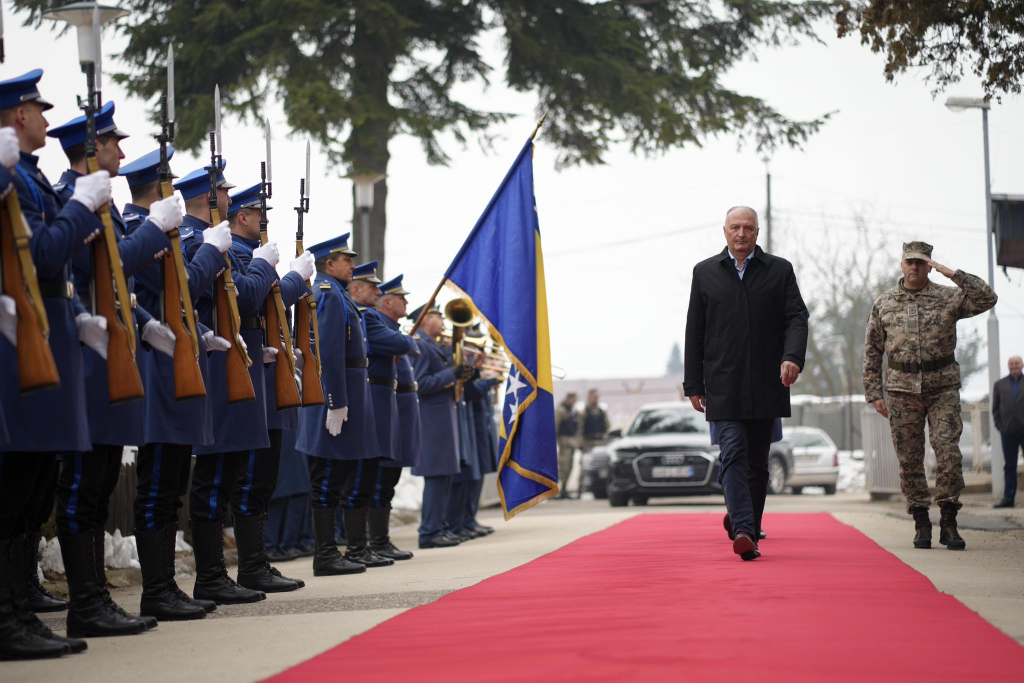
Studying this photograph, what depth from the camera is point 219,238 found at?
645 cm

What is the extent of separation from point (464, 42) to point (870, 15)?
13.5m

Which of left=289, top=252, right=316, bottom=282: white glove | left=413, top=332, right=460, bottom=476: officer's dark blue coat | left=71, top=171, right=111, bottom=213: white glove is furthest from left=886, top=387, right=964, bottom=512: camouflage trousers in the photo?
left=71, top=171, right=111, bottom=213: white glove

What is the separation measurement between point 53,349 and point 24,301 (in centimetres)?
40

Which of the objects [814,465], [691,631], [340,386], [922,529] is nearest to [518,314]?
[340,386]

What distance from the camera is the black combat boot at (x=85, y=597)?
18.3ft

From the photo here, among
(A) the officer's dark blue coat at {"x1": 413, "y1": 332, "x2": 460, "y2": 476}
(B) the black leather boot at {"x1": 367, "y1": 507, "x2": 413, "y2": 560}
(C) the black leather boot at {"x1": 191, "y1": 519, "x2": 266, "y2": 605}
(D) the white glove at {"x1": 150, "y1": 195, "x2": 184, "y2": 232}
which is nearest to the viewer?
(D) the white glove at {"x1": 150, "y1": 195, "x2": 184, "y2": 232}

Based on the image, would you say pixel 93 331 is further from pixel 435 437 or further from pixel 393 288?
pixel 435 437

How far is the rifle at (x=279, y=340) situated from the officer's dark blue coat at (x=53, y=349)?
2.28 metres

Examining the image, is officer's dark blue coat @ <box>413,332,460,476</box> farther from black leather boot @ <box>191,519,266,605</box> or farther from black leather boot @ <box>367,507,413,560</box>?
black leather boot @ <box>191,519,266,605</box>

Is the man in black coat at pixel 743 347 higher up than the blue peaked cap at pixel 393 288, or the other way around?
the blue peaked cap at pixel 393 288

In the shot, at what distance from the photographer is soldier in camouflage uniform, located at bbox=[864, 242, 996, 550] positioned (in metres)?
8.95

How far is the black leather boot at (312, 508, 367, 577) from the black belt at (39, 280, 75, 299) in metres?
3.89

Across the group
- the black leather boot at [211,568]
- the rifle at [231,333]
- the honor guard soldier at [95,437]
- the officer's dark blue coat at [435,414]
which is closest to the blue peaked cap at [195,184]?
the rifle at [231,333]

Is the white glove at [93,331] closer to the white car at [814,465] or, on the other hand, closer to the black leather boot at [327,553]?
the black leather boot at [327,553]
